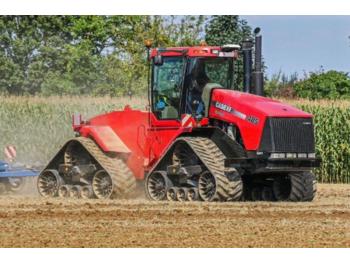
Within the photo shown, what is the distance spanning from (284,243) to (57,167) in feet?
30.5

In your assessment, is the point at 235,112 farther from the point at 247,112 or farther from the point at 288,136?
the point at 288,136

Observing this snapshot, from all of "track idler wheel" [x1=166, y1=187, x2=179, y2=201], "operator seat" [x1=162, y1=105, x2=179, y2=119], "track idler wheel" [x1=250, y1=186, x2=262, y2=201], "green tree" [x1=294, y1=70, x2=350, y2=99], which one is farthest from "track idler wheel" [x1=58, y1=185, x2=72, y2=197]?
"green tree" [x1=294, y1=70, x2=350, y2=99]

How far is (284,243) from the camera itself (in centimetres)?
1266

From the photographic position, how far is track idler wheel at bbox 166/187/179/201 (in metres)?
19.0

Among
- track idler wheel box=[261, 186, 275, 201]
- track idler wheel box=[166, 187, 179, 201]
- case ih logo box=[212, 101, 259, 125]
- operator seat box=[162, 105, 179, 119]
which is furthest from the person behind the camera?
track idler wheel box=[261, 186, 275, 201]

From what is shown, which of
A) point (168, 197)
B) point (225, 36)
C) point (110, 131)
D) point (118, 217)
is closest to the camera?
point (118, 217)

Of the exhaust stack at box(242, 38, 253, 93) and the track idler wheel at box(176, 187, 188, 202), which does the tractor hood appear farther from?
the track idler wheel at box(176, 187, 188, 202)

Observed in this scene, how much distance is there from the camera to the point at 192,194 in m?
18.8

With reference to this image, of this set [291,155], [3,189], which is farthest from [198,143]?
[3,189]

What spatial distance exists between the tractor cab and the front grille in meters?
1.56

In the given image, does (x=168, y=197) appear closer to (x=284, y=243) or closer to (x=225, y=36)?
(x=284, y=243)

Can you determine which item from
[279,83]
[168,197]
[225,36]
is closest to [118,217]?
[168,197]

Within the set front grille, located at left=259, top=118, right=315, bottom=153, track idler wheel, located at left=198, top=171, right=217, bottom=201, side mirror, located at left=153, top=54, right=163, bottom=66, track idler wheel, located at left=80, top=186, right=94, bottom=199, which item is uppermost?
side mirror, located at left=153, top=54, right=163, bottom=66

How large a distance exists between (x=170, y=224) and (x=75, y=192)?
595 centimetres
